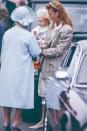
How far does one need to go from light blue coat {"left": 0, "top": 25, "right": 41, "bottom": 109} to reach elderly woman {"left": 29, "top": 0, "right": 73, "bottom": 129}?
54cm

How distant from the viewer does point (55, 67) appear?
980cm

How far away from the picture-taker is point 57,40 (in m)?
9.74

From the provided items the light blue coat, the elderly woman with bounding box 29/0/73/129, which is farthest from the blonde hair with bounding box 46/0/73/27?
the light blue coat

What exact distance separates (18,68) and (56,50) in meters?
0.75

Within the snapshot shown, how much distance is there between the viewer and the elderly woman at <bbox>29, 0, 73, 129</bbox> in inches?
381

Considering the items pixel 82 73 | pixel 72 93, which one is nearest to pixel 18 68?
pixel 82 73

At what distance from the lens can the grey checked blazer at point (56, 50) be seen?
31.8 ft

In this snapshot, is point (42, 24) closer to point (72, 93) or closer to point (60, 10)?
point (60, 10)

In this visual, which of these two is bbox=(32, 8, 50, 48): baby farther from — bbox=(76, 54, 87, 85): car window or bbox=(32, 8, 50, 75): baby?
bbox=(76, 54, 87, 85): car window

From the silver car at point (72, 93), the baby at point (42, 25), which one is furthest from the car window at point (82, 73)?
the baby at point (42, 25)

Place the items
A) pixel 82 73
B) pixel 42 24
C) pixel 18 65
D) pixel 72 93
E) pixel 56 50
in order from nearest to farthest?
pixel 72 93
pixel 82 73
pixel 18 65
pixel 56 50
pixel 42 24

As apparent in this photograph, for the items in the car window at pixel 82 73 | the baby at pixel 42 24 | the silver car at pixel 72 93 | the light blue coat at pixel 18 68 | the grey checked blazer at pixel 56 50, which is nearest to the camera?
the silver car at pixel 72 93

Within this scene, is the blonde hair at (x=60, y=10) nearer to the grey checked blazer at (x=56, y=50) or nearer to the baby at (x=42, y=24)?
the grey checked blazer at (x=56, y=50)

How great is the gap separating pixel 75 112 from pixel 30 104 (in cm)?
279
